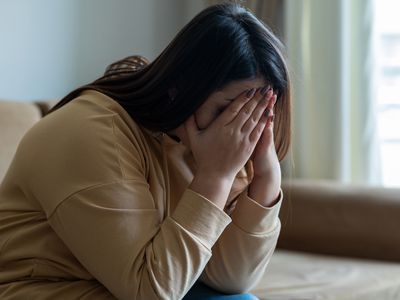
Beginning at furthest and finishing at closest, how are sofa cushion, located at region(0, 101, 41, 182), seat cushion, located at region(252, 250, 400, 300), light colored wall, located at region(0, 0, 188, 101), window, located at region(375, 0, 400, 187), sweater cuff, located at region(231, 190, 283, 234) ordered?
window, located at region(375, 0, 400, 187)
light colored wall, located at region(0, 0, 188, 101)
sofa cushion, located at region(0, 101, 41, 182)
seat cushion, located at region(252, 250, 400, 300)
sweater cuff, located at region(231, 190, 283, 234)

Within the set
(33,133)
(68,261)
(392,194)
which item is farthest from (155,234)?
(392,194)

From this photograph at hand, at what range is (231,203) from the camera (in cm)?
121

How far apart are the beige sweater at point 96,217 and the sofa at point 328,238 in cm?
60

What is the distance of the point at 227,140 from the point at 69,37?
1.45m

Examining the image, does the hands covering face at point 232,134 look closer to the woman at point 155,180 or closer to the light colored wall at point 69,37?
the woman at point 155,180

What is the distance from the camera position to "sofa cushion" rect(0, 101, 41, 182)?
5.39ft

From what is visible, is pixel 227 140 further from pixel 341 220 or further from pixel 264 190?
pixel 341 220

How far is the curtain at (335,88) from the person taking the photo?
221 centimetres

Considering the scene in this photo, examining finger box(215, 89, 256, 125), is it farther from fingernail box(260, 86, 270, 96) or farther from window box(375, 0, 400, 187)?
window box(375, 0, 400, 187)

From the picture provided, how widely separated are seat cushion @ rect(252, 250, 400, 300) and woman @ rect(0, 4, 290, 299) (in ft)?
1.36

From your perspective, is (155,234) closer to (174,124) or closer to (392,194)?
(174,124)

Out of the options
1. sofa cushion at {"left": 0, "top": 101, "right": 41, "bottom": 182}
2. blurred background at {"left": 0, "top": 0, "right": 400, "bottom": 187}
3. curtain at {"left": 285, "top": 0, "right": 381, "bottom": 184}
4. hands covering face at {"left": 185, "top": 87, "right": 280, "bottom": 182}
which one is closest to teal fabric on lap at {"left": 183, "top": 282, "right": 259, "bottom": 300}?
hands covering face at {"left": 185, "top": 87, "right": 280, "bottom": 182}

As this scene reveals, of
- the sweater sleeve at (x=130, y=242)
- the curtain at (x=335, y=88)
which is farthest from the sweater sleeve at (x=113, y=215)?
the curtain at (x=335, y=88)

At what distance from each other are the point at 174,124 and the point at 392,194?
42.8 inches
